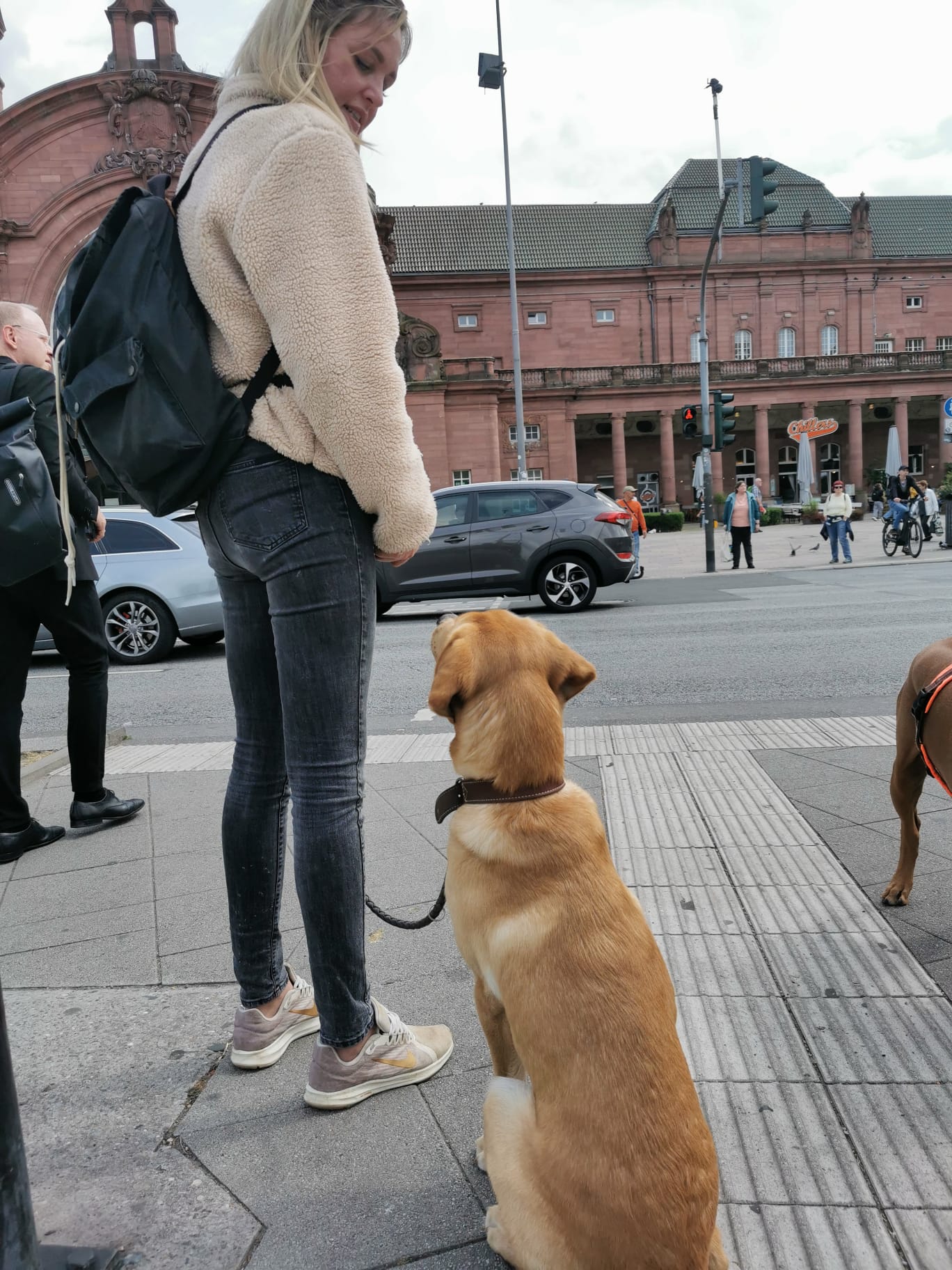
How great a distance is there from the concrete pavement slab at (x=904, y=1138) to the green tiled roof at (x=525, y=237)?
6266 cm

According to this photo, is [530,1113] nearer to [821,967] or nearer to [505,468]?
[821,967]

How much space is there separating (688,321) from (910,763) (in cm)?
6376

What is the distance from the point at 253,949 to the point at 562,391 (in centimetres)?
5487

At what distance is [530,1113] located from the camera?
1606 millimetres

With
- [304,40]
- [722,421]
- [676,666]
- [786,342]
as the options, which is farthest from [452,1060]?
[786,342]

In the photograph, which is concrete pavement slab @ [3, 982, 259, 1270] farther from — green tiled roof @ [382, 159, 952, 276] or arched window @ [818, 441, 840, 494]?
arched window @ [818, 441, 840, 494]

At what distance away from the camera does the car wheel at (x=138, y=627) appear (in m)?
10.7

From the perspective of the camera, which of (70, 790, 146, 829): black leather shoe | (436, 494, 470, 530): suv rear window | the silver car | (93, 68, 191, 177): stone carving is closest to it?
(70, 790, 146, 829): black leather shoe

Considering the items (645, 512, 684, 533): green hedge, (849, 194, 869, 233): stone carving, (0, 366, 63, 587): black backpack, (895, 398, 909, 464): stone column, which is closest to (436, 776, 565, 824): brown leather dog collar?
(0, 366, 63, 587): black backpack

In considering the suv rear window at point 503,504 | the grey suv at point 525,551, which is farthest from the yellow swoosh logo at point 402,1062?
the suv rear window at point 503,504

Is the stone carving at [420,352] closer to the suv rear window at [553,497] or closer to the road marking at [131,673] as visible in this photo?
the suv rear window at [553,497]

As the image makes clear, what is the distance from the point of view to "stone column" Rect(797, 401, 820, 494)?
58438 mm

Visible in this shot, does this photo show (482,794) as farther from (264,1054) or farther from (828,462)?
(828,462)

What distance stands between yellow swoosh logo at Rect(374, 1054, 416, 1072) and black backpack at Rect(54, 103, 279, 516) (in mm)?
1319
